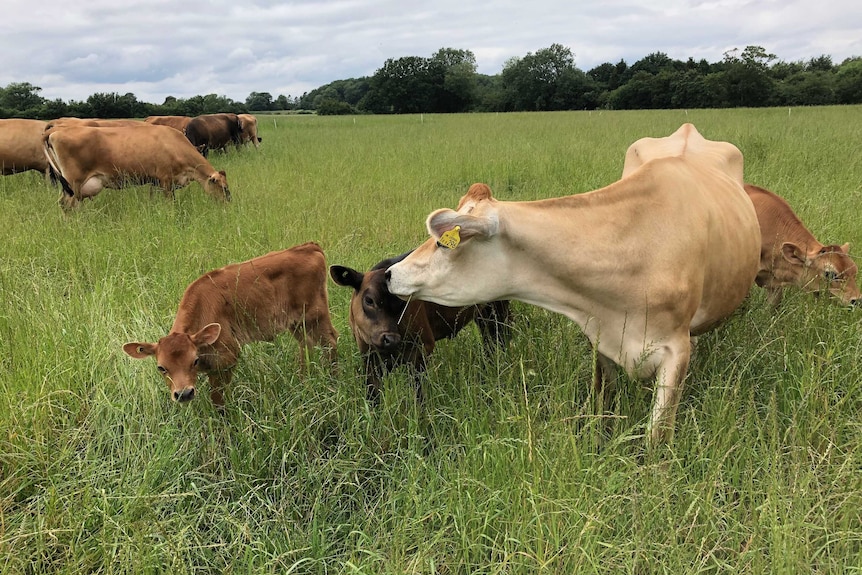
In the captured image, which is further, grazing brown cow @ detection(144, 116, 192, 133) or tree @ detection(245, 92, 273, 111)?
tree @ detection(245, 92, 273, 111)

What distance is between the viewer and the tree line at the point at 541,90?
39.3m

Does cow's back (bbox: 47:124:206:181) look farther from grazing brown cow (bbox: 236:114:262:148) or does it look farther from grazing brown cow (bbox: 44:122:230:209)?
grazing brown cow (bbox: 236:114:262:148)

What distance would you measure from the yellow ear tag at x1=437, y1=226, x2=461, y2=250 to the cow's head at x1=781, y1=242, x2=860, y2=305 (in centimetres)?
298

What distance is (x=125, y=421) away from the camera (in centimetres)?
313

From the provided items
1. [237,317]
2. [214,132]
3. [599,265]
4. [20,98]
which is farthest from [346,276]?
[20,98]

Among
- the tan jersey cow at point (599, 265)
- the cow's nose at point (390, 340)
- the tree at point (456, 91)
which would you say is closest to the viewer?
the tan jersey cow at point (599, 265)

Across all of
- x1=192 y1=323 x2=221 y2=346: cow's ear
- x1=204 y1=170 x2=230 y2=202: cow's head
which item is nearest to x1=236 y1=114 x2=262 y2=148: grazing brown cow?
x1=204 y1=170 x2=230 y2=202: cow's head

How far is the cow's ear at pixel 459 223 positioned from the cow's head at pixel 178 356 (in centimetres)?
139

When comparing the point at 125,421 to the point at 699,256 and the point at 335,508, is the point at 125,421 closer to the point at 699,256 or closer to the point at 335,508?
the point at 335,508

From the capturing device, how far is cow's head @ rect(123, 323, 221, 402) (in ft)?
9.79

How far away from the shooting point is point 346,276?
375cm

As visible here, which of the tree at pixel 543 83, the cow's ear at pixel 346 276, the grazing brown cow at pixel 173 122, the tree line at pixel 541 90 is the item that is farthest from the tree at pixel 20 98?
the tree at pixel 543 83

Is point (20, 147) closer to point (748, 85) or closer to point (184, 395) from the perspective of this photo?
point (184, 395)

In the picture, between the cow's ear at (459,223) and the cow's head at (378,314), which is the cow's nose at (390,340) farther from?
the cow's ear at (459,223)
